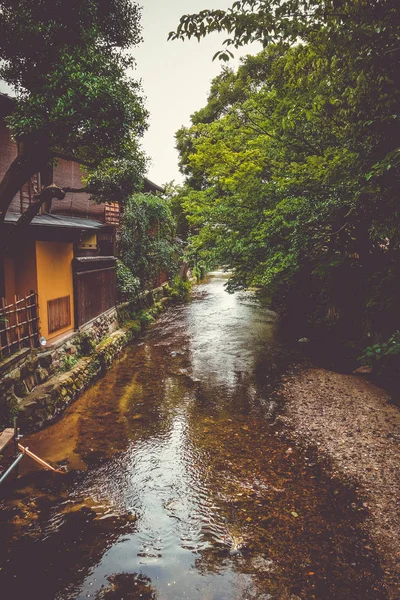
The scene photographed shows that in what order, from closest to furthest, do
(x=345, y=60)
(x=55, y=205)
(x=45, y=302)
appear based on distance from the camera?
(x=345, y=60), (x=45, y=302), (x=55, y=205)

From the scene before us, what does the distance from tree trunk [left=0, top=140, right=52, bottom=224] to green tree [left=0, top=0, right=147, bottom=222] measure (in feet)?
0.07

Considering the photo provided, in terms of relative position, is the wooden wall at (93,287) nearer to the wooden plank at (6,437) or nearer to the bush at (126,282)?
the bush at (126,282)

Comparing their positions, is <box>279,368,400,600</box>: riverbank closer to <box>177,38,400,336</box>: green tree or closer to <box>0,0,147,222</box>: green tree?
<box>177,38,400,336</box>: green tree

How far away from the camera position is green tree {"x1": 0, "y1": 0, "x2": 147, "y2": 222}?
7711 millimetres

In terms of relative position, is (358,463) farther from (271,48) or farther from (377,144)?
(271,48)

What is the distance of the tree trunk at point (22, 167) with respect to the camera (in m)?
8.36

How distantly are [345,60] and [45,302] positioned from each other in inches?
406

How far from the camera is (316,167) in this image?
1070cm

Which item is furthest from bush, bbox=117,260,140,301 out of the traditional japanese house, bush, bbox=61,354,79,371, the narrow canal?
the narrow canal

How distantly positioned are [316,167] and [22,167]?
8212 mm

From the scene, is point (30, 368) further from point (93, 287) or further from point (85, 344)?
point (93, 287)

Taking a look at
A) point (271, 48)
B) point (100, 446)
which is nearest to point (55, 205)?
point (100, 446)

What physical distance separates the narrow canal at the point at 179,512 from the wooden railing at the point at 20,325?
240 centimetres

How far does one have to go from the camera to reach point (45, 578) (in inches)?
199
